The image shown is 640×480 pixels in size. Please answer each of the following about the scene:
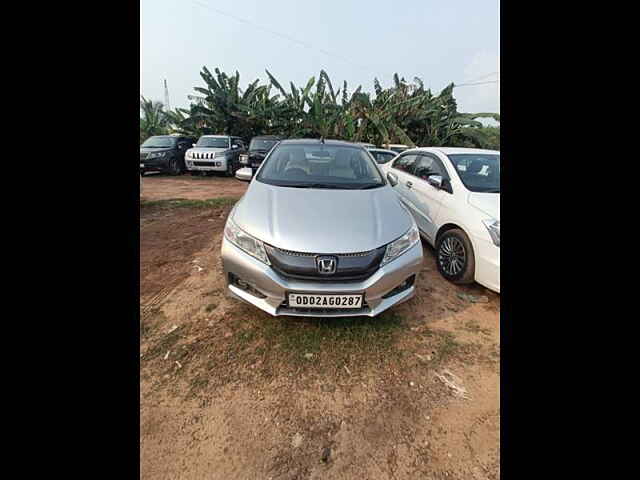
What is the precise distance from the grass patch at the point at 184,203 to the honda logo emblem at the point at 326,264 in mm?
4959

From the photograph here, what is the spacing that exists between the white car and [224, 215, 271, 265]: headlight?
1851 millimetres

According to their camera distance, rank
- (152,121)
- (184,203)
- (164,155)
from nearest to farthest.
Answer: (184,203), (164,155), (152,121)

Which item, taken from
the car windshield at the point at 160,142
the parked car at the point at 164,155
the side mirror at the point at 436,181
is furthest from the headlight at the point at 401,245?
the car windshield at the point at 160,142

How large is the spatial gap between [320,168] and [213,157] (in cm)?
842

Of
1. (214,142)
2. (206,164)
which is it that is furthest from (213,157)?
(214,142)

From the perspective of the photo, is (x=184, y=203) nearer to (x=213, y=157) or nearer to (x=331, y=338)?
(x=213, y=157)

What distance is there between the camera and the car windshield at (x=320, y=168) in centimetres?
277

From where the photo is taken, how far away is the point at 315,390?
1.76m

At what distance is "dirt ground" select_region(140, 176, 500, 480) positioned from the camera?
54.5 inches

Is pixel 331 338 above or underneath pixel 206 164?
underneath
